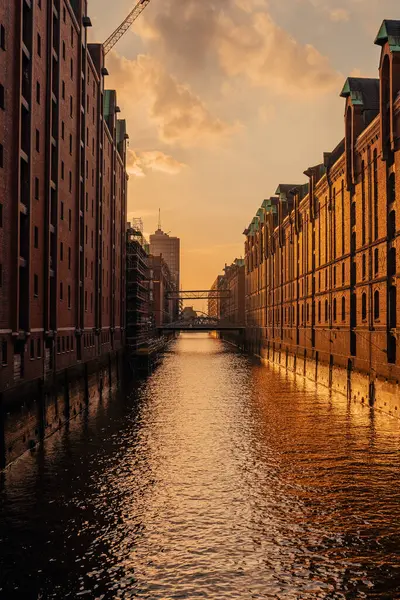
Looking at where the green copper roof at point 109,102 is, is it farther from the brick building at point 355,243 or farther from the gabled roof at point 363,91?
the gabled roof at point 363,91

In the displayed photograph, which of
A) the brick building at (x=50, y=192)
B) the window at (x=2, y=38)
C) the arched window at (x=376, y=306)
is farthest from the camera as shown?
the arched window at (x=376, y=306)

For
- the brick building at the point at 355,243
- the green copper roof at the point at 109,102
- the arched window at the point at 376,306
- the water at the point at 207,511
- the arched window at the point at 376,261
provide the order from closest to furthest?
the water at the point at 207,511, the brick building at the point at 355,243, the arched window at the point at 376,306, the arched window at the point at 376,261, the green copper roof at the point at 109,102

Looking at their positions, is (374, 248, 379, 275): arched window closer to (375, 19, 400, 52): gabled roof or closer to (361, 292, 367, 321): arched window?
(361, 292, 367, 321): arched window

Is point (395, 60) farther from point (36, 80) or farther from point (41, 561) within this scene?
point (41, 561)

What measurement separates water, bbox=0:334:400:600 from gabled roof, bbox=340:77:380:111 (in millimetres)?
27013

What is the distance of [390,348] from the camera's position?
126 ft

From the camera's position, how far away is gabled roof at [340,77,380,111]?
162 feet

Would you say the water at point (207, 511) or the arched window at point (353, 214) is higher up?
the arched window at point (353, 214)

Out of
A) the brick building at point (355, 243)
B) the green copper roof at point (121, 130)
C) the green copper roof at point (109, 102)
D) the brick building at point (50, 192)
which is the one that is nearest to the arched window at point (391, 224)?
the brick building at point (355, 243)

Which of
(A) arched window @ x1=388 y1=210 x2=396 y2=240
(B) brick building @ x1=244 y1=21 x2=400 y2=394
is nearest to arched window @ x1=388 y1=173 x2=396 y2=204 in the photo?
(B) brick building @ x1=244 y1=21 x2=400 y2=394

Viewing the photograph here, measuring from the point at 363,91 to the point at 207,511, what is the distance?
41225 mm

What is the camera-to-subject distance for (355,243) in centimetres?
4912

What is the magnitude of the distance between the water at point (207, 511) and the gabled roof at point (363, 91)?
27013 mm

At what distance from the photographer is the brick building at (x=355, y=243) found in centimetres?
3891
